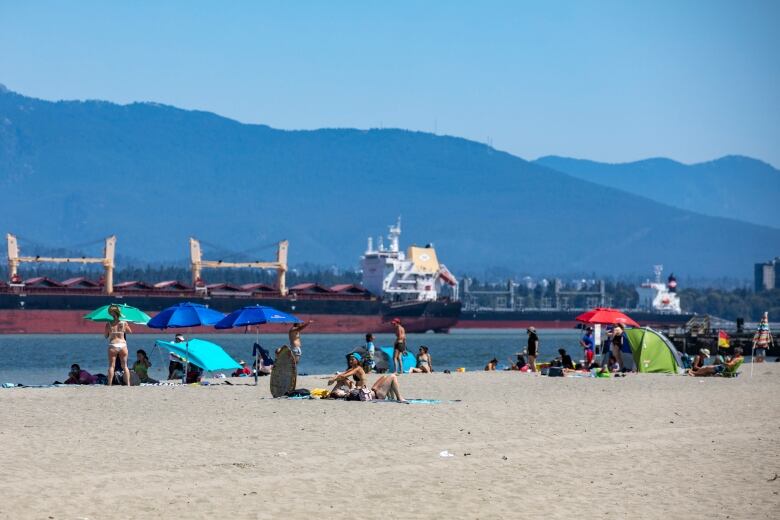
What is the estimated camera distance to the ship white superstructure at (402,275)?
11681cm

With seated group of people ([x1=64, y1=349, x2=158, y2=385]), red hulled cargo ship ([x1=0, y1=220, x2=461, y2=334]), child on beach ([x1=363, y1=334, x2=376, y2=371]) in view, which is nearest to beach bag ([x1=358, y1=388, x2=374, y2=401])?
seated group of people ([x1=64, y1=349, x2=158, y2=385])

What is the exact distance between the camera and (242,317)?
30094 millimetres

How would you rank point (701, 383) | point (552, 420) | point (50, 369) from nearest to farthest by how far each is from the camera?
point (552, 420) → point (701, 383) → point (50, 369)

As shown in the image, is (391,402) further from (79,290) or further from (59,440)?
(79,290)

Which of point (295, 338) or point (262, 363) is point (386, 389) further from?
point (262, 363)

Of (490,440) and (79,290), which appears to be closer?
(490,440)

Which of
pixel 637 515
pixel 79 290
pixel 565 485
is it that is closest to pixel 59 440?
pixel 565 485

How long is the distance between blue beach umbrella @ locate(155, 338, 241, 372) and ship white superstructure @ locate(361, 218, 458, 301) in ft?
282

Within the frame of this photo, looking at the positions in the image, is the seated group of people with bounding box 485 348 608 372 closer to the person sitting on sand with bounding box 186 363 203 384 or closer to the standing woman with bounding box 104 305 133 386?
the person sitting on sand with bounding box 186 363 203 384

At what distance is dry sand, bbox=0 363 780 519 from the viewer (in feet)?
42.7

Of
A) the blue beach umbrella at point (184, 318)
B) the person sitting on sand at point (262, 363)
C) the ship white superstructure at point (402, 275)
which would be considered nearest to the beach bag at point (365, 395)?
the blue beach umbrella at point (184, 318)

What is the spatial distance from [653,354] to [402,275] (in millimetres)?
84254

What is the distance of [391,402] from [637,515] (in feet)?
34.5

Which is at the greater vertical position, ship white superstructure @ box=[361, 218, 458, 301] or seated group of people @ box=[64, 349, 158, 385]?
ship white superstructure @ box=[361, 218, 458, 301]
